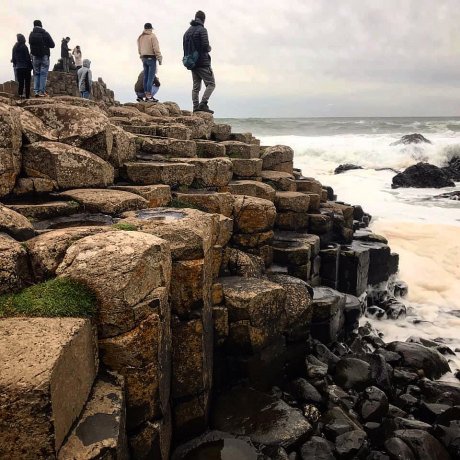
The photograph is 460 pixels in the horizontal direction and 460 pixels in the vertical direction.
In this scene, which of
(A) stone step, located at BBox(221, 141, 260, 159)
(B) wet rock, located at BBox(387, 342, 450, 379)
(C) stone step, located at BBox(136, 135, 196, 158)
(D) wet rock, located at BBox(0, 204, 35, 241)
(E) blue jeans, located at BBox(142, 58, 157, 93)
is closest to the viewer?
(D) wet rock, located at BBox(0, 204, 35, 241)

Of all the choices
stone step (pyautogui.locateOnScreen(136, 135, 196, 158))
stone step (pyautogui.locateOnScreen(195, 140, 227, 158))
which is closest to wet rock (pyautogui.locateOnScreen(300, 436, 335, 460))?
stone step (pyautogui.locateOnScreen(136, 135, 196, 158))

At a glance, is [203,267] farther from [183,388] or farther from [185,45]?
[185,45]

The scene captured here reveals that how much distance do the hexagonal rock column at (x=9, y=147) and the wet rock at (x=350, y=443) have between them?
4708 mm

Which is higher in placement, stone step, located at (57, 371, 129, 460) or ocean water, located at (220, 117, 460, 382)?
stone step, located at (57, 371, 129, 460)

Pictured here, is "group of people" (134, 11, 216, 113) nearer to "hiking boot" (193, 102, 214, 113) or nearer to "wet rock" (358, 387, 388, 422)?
"hiking boot" (193, 102, 214, 113)

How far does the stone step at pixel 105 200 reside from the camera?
17.6ft

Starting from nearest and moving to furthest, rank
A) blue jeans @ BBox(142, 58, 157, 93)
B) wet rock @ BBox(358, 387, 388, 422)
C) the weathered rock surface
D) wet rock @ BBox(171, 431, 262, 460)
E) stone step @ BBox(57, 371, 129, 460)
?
stone step @ BBox(57, 371, 129, 460)
the weathered rock surface
wet rock @ BBox(171, 431, 262, 460)
wet rock @ BBox(358, 387, 388, 422)
blue jeans @ BBox(142, 58, 157, 93)

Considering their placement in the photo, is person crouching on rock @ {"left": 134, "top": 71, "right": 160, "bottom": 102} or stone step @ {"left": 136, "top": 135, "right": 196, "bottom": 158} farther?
person crouching on rock @ {"left": 134, "top": 71, "right": 160, "bottom": 102}

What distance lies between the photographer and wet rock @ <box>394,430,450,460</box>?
4.57m

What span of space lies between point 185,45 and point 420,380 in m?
9.88

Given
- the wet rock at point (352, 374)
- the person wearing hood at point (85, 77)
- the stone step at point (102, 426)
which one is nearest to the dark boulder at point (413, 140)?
the person wearing hood at point (85, 77)

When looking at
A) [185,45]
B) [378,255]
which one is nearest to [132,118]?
[185,45]

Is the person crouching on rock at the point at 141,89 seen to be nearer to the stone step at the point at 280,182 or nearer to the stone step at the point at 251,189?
the stone step at the point at 280,182

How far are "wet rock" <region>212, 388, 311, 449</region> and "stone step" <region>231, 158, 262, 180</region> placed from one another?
5.46 metres
